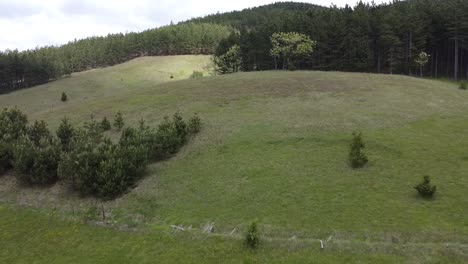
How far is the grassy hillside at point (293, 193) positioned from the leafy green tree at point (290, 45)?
34879 millimetres

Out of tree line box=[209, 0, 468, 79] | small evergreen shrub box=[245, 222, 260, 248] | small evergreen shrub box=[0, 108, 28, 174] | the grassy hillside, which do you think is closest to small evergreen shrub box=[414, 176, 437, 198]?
the grassy hillside

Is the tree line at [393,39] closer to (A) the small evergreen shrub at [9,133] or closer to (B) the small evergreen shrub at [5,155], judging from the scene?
(A) the small evergreen shrub at [9,133]

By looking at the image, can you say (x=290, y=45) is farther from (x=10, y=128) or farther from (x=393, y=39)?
(x=10, y=128)

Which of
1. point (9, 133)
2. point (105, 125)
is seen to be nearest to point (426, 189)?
point (105, 125)

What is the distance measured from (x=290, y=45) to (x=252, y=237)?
75487 mm

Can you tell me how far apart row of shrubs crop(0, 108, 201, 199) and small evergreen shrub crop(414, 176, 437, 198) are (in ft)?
83.0

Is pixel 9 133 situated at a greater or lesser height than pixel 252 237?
greater

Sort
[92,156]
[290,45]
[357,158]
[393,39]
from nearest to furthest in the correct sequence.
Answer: [357,158] < [92,156] < [393,39] < [290,45]

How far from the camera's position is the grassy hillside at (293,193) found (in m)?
27.1

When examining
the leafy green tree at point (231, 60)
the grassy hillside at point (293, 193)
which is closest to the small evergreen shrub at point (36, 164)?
the grassy hillside at point (293, 193)

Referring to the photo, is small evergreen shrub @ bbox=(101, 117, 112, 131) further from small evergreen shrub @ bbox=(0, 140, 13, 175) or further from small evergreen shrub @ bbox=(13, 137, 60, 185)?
small evergreen shrub @ bbox=(13, 137, 60, 185)

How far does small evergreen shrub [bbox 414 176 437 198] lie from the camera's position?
30906 mm

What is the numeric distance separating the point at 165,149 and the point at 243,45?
246 ft

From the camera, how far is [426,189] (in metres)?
30.9
